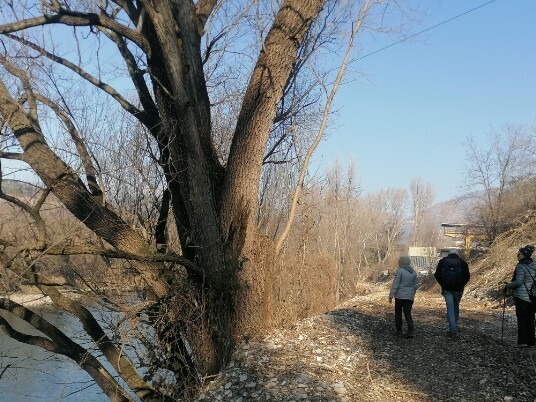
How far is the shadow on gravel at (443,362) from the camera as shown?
275 inches

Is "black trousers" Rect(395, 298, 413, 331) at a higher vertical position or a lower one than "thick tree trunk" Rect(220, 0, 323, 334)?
lower

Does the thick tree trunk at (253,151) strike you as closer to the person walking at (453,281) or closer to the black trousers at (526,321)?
the person walking at (453,281)

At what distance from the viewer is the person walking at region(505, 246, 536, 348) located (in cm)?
897

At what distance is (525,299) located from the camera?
8.97 m

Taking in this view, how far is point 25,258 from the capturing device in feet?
24.1

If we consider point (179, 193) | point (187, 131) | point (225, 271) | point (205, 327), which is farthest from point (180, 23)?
point (205, 327)

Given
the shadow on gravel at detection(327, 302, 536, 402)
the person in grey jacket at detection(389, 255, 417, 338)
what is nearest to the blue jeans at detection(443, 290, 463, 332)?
the shadow on gravel at detection(327, 302, 536, 402)

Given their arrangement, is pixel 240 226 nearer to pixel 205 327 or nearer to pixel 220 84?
pixel 205 327

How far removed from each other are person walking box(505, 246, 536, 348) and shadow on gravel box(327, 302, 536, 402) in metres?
0.31

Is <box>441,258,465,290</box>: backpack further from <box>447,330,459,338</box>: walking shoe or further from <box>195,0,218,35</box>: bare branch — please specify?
<box>195,0,218,35</box>: bare branch

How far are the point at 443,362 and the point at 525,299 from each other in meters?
1.83

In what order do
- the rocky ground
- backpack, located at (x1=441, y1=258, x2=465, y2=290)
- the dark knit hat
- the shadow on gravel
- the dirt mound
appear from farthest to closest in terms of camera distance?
the dirt mound → backpack, located at (x1=441, y1=258, x2=465, y2=290) → the dark knit hat → the shadow on gravel → the rocky ground

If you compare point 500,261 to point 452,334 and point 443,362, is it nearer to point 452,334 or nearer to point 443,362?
point 452,334

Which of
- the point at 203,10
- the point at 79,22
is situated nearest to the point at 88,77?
the point at 79,22
